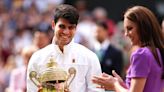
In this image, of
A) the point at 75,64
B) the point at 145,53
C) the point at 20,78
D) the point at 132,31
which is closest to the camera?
the point at 145,53

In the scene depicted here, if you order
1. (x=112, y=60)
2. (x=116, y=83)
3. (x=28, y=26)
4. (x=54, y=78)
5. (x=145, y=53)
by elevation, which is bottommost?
(x=116, y=83)

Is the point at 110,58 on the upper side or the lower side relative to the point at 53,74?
upper

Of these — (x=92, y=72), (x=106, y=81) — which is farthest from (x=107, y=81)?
(x=92, y=72)

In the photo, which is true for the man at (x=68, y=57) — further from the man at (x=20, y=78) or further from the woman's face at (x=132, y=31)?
the man at (x=20, y=78)

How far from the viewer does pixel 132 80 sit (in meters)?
7.16

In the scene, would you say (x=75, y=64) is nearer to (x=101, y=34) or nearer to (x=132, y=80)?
(x=132, y=80)

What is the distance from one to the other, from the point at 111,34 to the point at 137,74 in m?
7.66

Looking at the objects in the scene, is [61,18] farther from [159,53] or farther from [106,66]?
[106,66]

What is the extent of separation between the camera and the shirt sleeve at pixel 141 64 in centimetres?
707

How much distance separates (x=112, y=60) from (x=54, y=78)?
4391 mm

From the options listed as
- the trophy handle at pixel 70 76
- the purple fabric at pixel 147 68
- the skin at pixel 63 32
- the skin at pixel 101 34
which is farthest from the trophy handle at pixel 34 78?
the skin at pixel 101 34

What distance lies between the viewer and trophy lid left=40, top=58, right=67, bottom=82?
7.89 metres

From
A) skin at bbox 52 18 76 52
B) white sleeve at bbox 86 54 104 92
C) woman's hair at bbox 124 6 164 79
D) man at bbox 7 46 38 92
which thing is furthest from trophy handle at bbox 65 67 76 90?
man at bbox 7 46 38 92

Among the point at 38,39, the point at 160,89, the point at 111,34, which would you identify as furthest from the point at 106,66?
the point at 160,89
